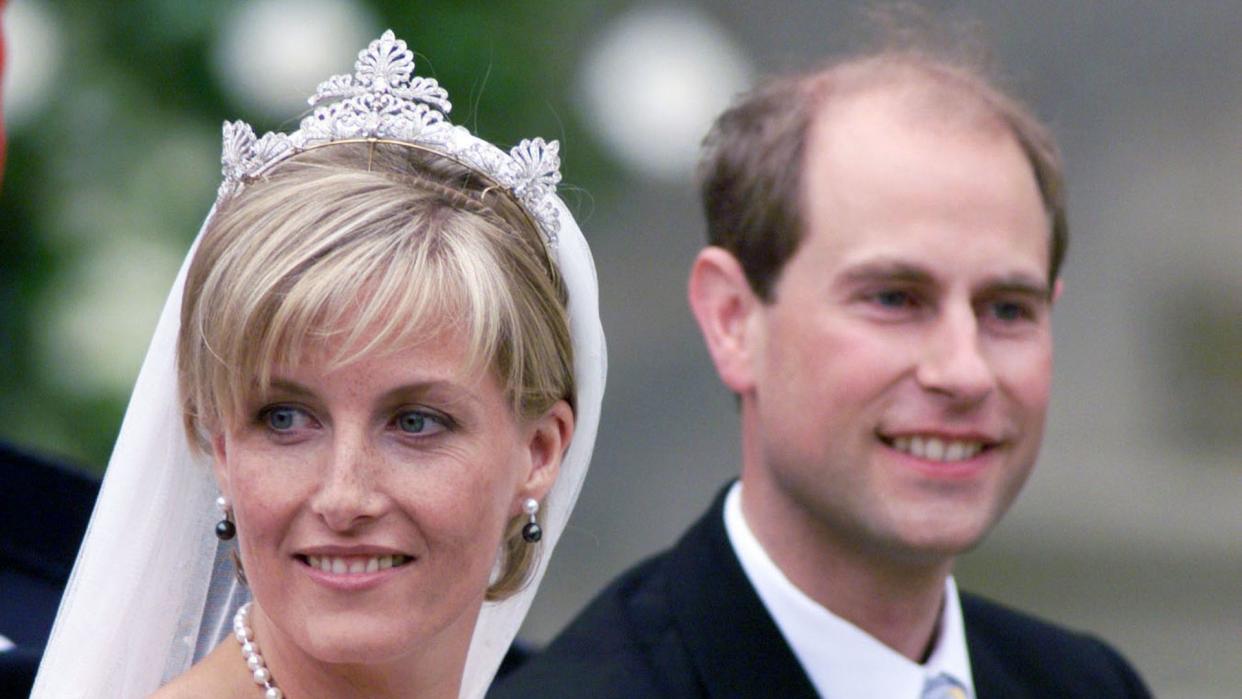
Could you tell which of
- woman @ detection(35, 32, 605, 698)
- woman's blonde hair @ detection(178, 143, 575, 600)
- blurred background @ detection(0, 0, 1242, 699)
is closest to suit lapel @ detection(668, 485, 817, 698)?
woman @ detection(35, 32, 605, 698)

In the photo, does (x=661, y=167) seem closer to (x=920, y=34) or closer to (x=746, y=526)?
(x=920, y=34)

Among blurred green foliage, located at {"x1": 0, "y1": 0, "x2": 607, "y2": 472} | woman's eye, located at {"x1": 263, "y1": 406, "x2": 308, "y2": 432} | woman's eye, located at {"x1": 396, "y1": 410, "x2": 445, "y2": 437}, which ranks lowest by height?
woman's eye, located at {"x1": 396, "y1": 410, "x2": 445, "y2": 437}

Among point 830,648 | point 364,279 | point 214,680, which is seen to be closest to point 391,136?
point 364,279

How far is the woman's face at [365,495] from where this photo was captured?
196 cm

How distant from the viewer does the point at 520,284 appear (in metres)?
2.11

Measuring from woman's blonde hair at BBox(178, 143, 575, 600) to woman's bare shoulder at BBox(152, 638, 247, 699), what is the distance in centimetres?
23

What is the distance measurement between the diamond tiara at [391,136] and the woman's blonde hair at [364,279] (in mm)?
22

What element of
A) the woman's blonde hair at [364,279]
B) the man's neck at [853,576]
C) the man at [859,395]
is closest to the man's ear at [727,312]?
the man at [859,395]

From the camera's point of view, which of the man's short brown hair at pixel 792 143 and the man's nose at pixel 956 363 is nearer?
the man's nose at pixel 956 363

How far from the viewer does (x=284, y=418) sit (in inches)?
78.5

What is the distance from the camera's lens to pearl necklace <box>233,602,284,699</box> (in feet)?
6.93

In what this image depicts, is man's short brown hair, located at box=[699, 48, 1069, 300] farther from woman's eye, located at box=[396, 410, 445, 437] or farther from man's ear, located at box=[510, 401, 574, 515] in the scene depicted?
woman's eye, located at box=[396, 410, 445, 437]

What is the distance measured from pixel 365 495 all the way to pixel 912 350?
1.14m

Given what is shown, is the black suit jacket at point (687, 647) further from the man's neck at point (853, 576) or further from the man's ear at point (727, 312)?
the man's ear at point (727, 312)
